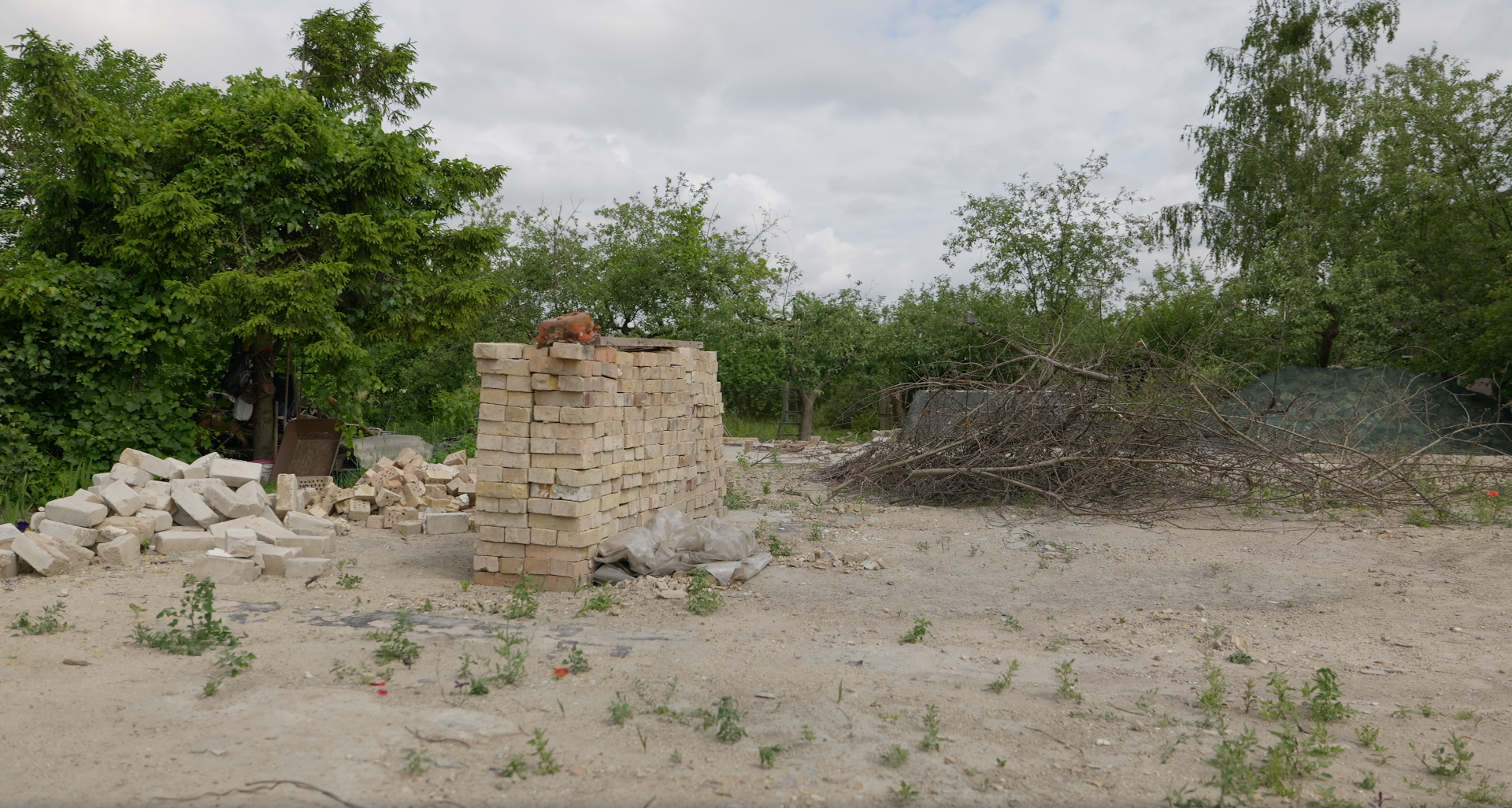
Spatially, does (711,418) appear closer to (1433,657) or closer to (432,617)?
(432,617)

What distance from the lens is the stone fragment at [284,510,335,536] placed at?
26.6ft

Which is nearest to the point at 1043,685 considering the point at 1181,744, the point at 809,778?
the point at 1181,744

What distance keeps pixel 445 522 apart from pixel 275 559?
1922mm

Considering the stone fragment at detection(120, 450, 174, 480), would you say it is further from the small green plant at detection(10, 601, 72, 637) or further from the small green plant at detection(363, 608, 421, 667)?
the small green plant at detection(363, 608, 421, 667)

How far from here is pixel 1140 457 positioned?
993cm

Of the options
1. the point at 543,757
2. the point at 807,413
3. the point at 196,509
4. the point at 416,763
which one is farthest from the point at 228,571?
the point at 807,413

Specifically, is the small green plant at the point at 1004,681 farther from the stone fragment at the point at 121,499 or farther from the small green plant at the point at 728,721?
the stone fragment at the point at 121,499

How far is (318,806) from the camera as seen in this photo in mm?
3248

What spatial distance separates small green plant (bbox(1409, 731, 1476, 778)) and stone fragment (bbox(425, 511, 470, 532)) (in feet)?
23.8

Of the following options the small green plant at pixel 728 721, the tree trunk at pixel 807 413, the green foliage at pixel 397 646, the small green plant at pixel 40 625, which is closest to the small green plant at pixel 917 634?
the small green plant at pixel 728 721

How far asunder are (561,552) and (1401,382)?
14.6 meters

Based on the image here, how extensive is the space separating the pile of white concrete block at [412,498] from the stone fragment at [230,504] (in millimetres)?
1039

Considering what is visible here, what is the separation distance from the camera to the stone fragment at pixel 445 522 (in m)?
8.82

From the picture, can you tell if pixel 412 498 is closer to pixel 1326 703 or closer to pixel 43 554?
pixel 43 554
